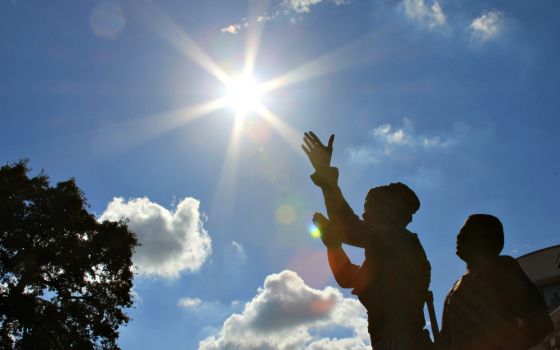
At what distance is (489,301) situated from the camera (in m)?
2.52

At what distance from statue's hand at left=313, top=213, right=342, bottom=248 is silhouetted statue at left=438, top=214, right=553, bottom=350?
78cm

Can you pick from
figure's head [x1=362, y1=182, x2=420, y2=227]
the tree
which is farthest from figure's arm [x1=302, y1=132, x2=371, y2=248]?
the tree

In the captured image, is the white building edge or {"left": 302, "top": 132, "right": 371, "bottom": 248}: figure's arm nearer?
{"left": 302, "top": 132, "right": 371, "bottom": 248}: figure's arm

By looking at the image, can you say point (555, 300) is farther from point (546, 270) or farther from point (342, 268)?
point (342, 268)

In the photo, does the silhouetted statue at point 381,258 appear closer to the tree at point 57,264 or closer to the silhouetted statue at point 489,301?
the silhouetted statue at point 489,301

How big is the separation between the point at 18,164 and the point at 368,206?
21.2 meters

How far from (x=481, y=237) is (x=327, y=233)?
3.19ft

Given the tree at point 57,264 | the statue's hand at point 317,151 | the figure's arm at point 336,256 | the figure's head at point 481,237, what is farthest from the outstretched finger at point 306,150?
the tree at point 57,264

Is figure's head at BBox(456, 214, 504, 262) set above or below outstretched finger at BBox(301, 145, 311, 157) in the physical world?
below

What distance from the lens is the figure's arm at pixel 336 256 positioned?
3.12 metres

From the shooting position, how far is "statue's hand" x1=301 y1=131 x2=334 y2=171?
3.10 m

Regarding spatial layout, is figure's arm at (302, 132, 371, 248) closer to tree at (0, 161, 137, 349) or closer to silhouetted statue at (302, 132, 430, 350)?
silhouetted statue at (302, 132, 430, 350)

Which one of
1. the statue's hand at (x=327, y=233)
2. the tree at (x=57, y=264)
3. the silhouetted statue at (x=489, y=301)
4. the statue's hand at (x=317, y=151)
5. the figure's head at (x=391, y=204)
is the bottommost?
the silhouetted statue at (x=489, y=301)

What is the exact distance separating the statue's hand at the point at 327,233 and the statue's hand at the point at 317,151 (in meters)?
0.37
